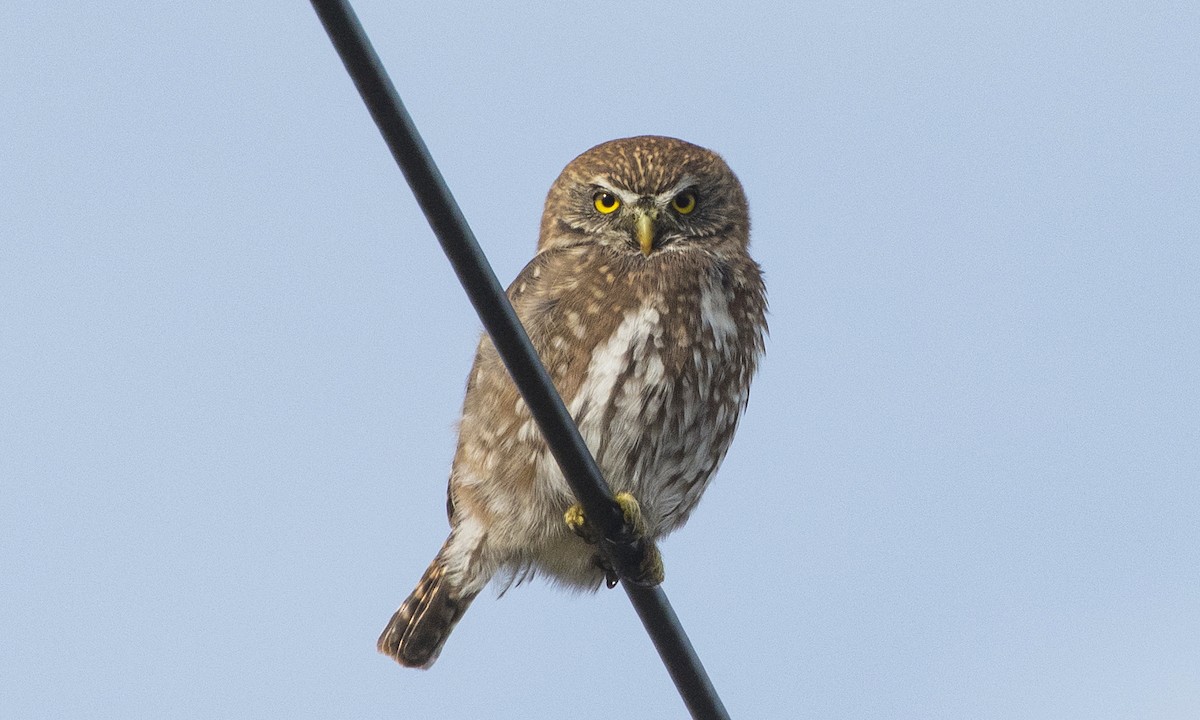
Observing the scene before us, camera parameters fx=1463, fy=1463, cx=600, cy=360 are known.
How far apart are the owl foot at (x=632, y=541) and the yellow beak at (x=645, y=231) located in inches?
36.0

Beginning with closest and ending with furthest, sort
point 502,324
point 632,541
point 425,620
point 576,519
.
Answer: point 502,324 → point 632,541 → point 576,519 → point 425,620

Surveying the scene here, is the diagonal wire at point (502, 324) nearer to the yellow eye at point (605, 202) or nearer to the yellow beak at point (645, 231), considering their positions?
the yellow beak at point (645, 231)

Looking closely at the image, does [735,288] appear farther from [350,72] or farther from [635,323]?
[350,72]

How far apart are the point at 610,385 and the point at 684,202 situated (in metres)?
1.16

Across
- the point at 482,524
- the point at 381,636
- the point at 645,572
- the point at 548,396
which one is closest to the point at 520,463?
the point at 482,524

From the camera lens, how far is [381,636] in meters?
5.61

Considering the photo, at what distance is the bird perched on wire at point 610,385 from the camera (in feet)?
15.7

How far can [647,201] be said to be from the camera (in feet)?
18.0

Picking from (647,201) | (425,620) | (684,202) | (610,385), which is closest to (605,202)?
(647,201)

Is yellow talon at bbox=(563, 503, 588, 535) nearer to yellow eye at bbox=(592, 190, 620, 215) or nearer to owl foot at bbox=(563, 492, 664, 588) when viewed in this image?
owl foot at bbox=(563, 492, 664, 588)

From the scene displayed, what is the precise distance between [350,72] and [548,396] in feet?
2.72

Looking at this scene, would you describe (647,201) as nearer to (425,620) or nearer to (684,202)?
(684,202)

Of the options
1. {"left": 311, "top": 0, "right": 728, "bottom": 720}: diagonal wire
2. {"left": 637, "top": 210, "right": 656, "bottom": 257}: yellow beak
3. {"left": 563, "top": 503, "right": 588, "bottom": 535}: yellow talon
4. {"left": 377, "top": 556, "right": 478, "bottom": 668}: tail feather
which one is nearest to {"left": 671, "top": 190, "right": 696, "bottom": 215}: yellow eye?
{"left": 637, "top": 210, "right": 656, "bottom": 257}: yellow beak

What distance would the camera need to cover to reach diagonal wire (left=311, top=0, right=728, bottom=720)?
261 centimetres
